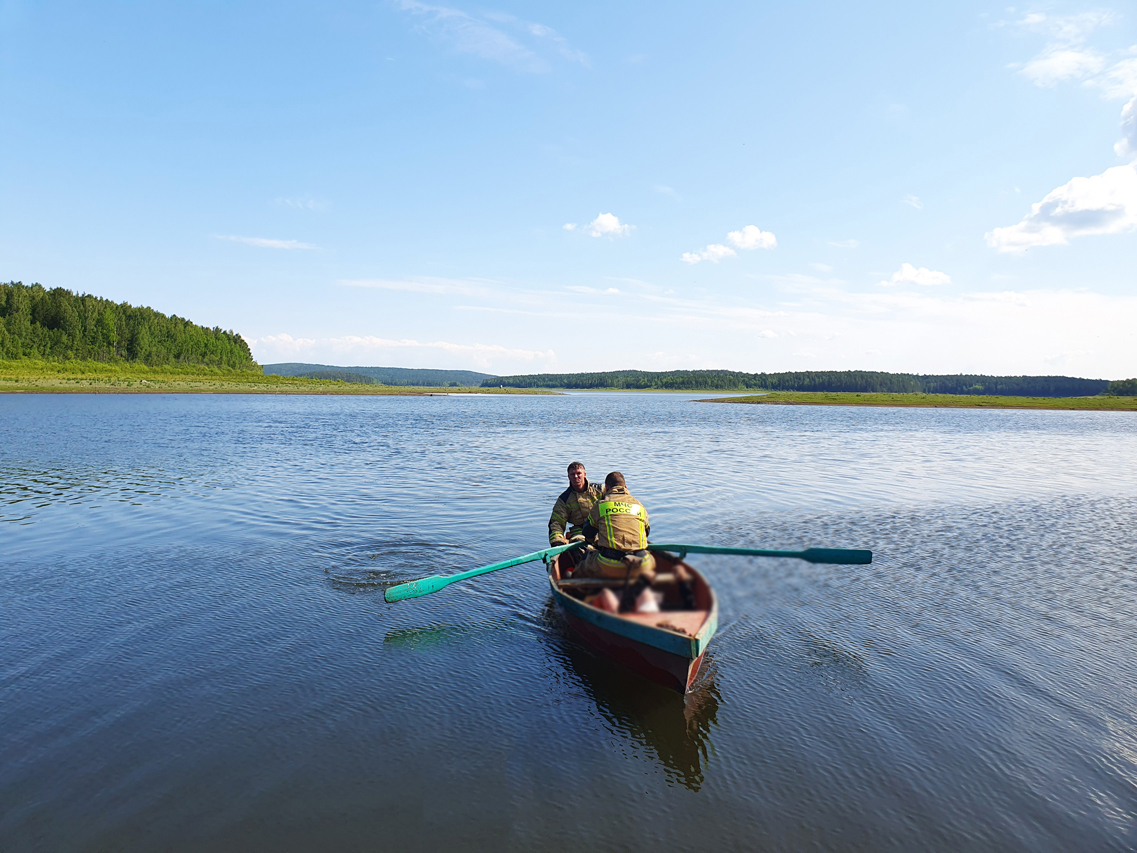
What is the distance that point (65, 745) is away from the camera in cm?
638

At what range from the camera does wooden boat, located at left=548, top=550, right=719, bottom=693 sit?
7191 millimetres

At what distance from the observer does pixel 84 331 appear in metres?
117

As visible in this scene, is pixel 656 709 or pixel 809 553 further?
pixel 809 553

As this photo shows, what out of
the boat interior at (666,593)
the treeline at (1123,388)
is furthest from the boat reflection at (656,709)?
the treeline at (1123,388)

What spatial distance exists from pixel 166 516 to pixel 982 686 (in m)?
18.3

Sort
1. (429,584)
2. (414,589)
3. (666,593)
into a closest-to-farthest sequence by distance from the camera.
A: 1. (666,593)
2. (414,589)
3. (429,584)

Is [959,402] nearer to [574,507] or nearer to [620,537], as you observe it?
[574,507]

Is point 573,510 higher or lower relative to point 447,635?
higher

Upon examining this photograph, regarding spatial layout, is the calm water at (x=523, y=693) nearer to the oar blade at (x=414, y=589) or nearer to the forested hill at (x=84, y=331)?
the oar blade at (x=414, y=589)

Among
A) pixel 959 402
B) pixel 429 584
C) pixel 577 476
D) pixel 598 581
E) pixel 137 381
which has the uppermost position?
pixel 959 402

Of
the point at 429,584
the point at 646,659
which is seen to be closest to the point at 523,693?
the point at 646,659

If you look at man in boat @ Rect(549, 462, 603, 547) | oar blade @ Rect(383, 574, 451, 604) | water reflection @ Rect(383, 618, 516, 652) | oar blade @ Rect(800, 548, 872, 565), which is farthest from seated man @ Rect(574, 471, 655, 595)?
oar blade @ Rect(800, 548, 872, 565)

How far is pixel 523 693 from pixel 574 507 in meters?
4.25

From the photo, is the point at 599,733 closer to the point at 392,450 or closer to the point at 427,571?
the point at 427,571
